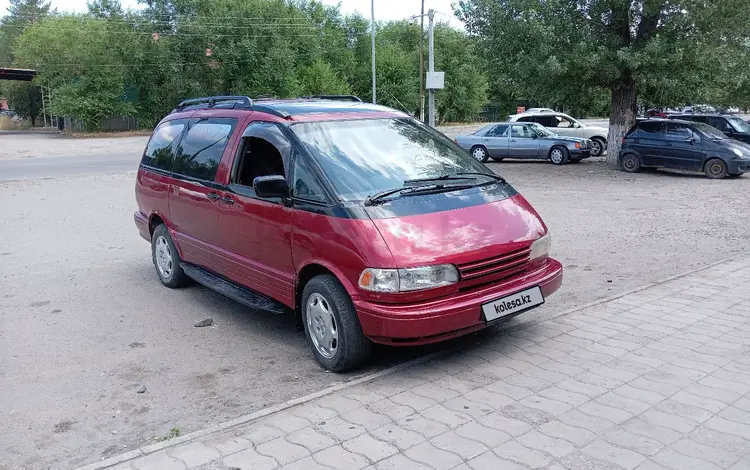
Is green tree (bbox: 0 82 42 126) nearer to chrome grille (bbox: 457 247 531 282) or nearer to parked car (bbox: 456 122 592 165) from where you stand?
parked car (bbox: 456 122 592 165)

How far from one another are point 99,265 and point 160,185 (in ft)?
6.54

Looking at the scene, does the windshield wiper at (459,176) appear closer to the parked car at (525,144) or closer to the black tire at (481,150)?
the parked car at (525,144)

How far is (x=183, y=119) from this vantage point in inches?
280

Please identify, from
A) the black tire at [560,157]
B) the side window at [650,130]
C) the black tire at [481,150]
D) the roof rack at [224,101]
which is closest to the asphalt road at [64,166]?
the black tire at [481,150]

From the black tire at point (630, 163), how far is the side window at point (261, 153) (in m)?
15.5

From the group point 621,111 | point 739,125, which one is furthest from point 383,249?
point 739,125

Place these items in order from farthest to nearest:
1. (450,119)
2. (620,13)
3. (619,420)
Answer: (450,119) → (620,13) → (619,420)

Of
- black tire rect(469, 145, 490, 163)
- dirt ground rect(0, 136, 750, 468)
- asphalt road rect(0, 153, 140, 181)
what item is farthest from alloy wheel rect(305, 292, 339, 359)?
black tire rect(469, 145, 490, 163)

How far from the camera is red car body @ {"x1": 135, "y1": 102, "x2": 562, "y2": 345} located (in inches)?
174

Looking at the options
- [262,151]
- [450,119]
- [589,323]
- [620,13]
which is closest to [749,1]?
[620,13]

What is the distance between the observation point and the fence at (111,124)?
154 feet

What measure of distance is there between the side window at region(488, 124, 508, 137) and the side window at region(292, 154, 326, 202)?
61.0 feet

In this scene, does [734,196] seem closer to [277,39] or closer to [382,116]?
[382,116]

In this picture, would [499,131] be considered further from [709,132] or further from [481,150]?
[709,132]
